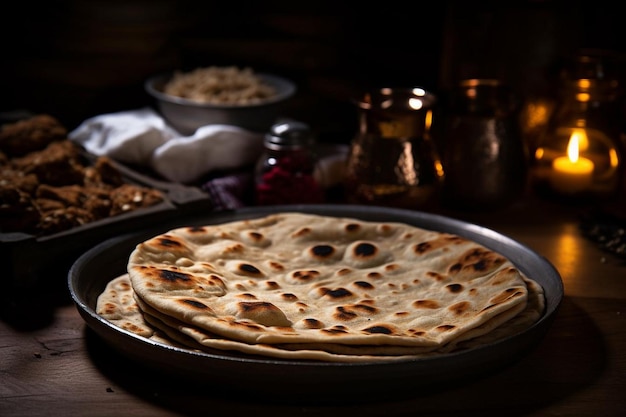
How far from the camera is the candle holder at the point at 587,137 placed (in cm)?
229

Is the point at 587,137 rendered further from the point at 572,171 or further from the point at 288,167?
the point at 288,167

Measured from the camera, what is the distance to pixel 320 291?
1.58m

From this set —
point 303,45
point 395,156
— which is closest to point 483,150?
point 395,156

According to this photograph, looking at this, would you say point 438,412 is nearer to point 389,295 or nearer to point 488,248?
point 389,295

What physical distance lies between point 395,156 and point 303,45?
0.86 m

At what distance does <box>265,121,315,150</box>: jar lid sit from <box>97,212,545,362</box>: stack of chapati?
0.30 metres

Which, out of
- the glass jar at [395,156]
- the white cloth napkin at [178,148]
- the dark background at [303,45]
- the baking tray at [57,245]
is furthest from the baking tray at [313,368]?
the dark background at [303,45]

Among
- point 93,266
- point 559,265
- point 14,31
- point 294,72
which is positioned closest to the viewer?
point 93,266

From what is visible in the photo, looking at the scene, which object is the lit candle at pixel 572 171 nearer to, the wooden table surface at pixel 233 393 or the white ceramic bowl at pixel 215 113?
the wooden table surface at pixel 233 393

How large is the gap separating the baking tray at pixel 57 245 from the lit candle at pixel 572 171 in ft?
3.38

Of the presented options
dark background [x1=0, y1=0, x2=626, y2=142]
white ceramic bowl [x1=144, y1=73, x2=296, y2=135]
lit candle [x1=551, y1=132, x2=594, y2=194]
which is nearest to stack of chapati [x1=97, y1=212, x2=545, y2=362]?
white ceramic bowl [x1=144, y1=73, x2=296, y2=135]

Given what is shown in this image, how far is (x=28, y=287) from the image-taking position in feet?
5.57

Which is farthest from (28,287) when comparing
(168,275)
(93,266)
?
(168,275)

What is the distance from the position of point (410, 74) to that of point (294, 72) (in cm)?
39
